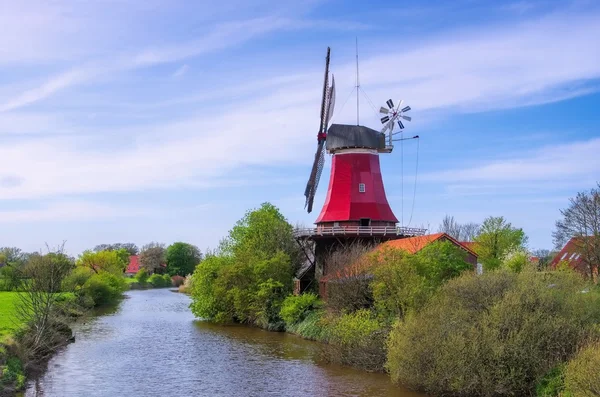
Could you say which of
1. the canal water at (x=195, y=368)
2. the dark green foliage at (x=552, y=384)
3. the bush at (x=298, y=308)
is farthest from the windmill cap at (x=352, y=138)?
the dark green foliage at (x=552, y=384)

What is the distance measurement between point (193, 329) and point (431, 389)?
754 inches

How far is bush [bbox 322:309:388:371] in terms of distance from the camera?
21031 millimetres

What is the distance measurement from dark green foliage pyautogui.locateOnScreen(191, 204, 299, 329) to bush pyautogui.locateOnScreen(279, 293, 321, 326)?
46.1 inches

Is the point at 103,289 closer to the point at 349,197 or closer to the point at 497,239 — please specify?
the point at 349,197

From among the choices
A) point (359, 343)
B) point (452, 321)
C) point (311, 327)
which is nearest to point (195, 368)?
point (359, 343)

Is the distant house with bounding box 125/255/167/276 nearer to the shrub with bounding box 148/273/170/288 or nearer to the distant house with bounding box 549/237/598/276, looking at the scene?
the shrub with bounding box 148/273/170/288

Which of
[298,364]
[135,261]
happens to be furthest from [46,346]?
[135,261]

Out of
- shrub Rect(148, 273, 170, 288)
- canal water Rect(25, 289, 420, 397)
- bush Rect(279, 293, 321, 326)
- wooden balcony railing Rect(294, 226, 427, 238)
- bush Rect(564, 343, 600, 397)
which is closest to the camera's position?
bush Rect(564, 343, 600, 397)

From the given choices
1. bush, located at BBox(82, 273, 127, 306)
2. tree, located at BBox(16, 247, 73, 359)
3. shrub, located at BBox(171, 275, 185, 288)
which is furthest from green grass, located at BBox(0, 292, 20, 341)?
shrub, located at BBox(171, 275, 185, 288)

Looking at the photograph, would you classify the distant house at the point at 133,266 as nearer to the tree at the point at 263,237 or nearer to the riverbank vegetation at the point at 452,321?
the tree at the point at 263,237

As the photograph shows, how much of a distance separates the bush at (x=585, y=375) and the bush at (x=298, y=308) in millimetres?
19720

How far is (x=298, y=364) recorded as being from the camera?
894 inches

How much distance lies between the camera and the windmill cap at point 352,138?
37.3m

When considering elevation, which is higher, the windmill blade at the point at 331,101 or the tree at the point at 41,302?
the windmill blade at the point at 331,101
